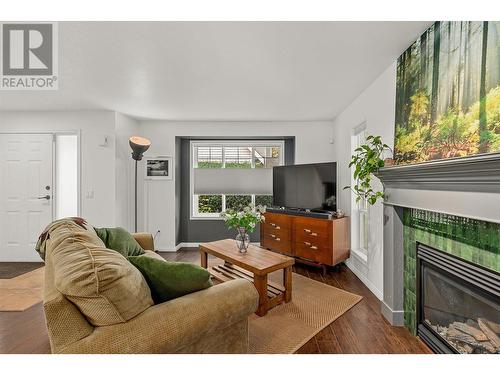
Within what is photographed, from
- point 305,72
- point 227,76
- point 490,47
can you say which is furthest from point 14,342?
point 490,47

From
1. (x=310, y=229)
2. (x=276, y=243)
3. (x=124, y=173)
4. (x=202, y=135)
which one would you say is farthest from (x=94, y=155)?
(x=310, y=229)

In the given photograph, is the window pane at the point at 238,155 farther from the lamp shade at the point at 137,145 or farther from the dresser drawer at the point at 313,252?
the dresser drawer at the point at 313,252

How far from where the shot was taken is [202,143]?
500 centimetres

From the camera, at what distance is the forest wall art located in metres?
1.38

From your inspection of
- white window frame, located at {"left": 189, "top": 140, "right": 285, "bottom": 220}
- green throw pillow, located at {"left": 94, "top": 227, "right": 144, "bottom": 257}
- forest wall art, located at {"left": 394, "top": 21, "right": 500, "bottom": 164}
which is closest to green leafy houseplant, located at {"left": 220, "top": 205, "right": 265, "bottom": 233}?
green throw pillow, located at {"left": 94, "top": 227, "right": 144, "bottom": 257}

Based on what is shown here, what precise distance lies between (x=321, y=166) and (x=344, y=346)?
249cm

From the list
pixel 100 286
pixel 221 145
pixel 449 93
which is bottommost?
pixel 100 286

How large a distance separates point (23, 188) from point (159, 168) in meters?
2.06

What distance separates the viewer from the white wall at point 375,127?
2559 millimetres

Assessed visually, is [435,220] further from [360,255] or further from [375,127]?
[360,255]

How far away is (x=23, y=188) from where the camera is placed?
406 cm

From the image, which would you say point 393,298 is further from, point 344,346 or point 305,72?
point 305,72

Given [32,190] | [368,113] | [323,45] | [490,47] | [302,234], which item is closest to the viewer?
[490,47]

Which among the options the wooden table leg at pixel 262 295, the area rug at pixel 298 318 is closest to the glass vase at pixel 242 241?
the wooden table leg at pixel 262 295
